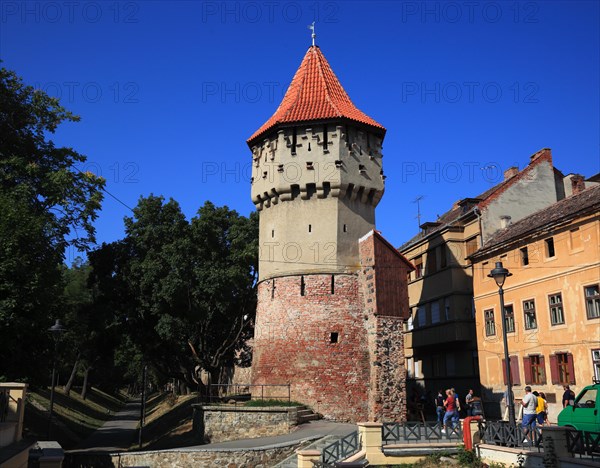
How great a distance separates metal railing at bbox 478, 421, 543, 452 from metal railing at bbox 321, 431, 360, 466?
387 centimetres

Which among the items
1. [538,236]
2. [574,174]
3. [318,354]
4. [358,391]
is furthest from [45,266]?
[574,174]

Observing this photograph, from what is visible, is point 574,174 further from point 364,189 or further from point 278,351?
point 278,351

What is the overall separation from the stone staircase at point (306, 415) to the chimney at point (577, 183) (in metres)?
19.8

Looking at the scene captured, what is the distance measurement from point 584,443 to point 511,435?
3.04 metres

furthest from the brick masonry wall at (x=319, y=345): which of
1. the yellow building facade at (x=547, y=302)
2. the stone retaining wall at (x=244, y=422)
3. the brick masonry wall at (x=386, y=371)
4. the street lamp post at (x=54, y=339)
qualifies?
the street lamp post at (x=54, y=339)

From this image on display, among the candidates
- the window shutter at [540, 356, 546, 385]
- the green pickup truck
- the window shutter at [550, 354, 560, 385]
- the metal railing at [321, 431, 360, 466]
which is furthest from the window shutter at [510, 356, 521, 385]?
the green pickup truck

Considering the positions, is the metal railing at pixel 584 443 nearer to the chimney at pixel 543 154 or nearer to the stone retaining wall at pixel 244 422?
the stone retaining wall at pixel 244 422

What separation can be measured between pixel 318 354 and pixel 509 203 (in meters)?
14.8

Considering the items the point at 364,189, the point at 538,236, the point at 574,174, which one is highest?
the point at 574,174

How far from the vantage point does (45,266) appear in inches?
862

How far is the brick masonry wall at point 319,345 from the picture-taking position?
25.1 meters

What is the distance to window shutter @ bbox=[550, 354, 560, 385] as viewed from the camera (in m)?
24.6

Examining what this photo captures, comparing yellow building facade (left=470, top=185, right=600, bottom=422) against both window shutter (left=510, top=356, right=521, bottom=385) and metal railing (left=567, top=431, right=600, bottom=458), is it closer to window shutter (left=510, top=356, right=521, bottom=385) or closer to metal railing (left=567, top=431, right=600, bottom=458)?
window shutter (left=510, top=356, right=521, bottom=385)

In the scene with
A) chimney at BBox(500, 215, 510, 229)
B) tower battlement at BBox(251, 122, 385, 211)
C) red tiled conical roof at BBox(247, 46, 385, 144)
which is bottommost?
chimney at BBox(500, 215, 510, 229)
